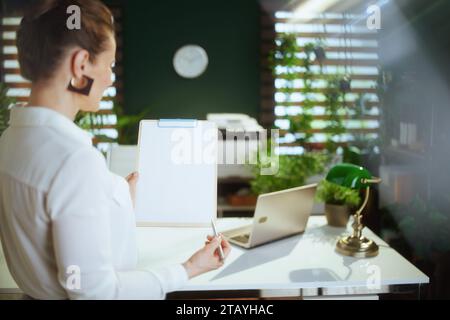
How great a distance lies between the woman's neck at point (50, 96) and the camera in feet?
2.77

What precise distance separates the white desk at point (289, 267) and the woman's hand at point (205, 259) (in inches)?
9.9

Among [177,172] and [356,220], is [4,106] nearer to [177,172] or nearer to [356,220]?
[177,172]

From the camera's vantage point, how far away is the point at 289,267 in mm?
1360

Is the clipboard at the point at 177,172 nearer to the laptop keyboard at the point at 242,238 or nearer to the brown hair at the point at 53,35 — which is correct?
the laptop keyboard at the point at 242,238

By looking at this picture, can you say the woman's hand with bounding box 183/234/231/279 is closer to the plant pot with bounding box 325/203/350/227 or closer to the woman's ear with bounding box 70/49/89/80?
the woman's ear with bounding box 70/49/89/80

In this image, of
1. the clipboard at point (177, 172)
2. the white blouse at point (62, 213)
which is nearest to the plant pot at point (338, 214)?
the clipboard at point (177, 172)

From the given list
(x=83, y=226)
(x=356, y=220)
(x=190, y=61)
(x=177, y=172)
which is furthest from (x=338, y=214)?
(x=190, y=61)

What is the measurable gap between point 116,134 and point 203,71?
1.01m

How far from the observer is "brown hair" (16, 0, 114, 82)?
838 millimetres

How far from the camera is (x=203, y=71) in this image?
411 centimetres

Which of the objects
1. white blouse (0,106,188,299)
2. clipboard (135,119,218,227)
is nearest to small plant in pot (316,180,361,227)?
clipboard (135,119,218,227)

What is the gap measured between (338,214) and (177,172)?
2.49ft
